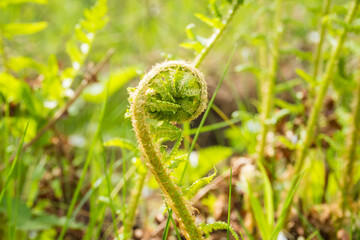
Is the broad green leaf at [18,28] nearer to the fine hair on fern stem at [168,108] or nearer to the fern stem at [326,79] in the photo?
the fine hair on fern stem at [168,108]

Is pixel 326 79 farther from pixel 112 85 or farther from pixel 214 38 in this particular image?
pixel 112 85

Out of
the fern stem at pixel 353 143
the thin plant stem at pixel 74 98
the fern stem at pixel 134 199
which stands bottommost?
the fern stem at pixel 353 143

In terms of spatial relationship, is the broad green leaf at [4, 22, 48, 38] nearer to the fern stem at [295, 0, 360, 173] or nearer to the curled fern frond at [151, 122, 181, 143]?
the curled fern frond at [151, 122, 181, 143]

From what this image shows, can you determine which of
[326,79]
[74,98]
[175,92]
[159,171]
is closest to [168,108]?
[175,92]

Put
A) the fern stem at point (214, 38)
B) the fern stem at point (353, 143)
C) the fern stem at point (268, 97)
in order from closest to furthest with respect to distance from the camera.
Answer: the fern stem at point (214, 38), the fern stem at point (353, 143), the fern stem at point (268, 97)

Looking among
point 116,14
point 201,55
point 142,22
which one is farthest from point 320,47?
point 116,14

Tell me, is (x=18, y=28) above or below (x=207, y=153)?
above

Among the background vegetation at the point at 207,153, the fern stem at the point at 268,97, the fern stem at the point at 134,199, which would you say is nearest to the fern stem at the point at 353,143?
the background vegetation at the point at 207,153

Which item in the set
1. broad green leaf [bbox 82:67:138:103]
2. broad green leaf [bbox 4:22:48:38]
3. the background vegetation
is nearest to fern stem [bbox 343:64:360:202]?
the background vegetation

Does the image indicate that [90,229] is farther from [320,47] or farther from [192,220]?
[320,47]
